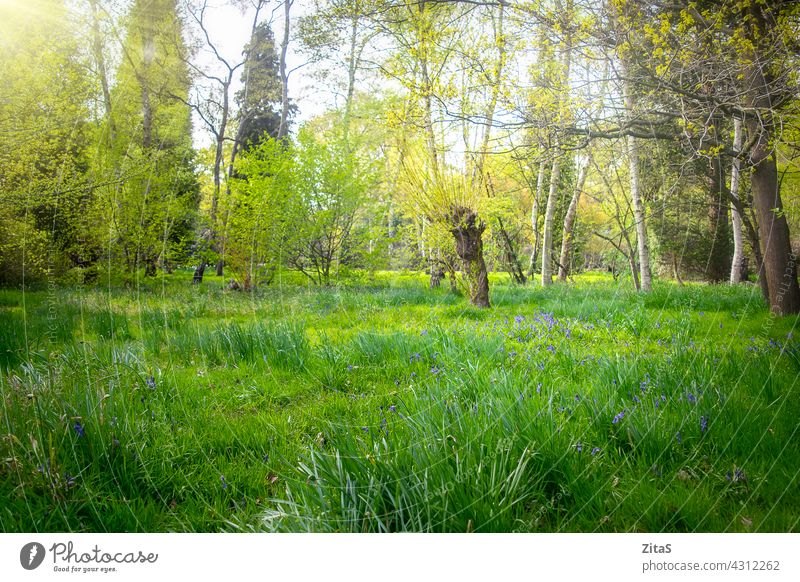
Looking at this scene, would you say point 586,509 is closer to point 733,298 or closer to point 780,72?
point 780,72

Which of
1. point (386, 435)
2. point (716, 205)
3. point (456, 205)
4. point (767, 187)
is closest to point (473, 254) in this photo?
point (456, 205)

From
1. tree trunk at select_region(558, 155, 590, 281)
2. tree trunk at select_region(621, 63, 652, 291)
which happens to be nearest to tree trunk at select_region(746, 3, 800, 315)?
tree trunk at select_region(621, 63, 652, 291)

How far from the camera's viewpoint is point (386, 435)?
1.88m

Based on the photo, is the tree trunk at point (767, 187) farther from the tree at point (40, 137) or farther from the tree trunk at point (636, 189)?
the tree at point (40, 137)

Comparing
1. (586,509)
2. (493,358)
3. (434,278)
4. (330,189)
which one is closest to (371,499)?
(586,509)

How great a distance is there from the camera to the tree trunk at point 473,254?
6.48m

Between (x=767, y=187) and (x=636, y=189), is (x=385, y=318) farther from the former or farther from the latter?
(x=767, y=187)

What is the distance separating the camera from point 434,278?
10711 mm

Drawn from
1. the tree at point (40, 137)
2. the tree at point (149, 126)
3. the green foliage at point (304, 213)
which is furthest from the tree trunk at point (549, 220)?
the tree at point (40, 137)

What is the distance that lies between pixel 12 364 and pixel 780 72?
5.18m
